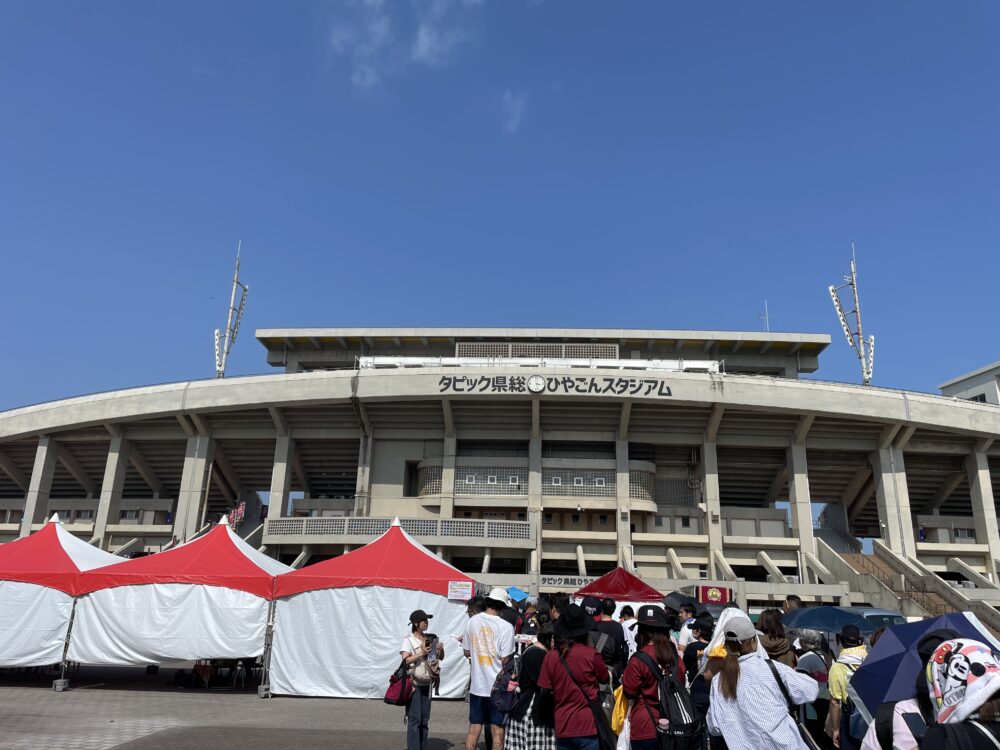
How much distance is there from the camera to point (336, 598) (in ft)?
44.4

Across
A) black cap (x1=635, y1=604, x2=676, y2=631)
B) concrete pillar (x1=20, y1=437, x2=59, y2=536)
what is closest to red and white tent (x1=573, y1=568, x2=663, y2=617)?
black cap (x1=635, y1=604, x2=676, y2=631)

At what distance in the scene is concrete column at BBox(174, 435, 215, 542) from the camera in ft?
113

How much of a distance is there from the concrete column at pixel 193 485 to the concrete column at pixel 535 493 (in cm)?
1659

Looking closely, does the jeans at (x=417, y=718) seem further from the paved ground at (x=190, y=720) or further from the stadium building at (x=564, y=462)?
the stadium building at (x=564, y=462)

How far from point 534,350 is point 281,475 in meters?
14.8

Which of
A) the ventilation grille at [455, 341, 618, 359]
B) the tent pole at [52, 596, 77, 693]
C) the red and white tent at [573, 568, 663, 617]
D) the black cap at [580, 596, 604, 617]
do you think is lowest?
the tent pole at [52, 596, 77, 693]

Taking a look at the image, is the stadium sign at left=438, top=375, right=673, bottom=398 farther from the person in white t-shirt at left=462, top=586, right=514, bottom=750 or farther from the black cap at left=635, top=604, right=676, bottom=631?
the black cap at left=635, top=604, right=676, bottom=631

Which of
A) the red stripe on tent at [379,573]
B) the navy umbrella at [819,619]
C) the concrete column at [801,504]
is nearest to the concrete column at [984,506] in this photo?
the concrete column at [801,504]

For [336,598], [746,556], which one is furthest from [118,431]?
[746,556]

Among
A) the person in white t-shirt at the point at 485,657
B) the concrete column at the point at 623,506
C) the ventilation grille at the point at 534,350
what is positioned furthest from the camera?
the ventilation grille at the point at 534,350

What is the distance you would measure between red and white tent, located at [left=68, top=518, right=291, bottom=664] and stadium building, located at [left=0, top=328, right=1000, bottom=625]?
15.8m

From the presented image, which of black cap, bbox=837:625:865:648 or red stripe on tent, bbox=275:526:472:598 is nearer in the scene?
black cap, bbox=837:625:865:648

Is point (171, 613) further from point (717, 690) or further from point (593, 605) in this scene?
point (717, 690)

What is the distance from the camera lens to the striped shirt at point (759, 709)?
14.6 feet
